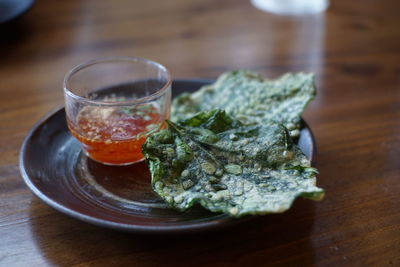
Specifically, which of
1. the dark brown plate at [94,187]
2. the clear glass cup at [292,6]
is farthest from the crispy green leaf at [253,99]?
the clear glass cup at [292,6]

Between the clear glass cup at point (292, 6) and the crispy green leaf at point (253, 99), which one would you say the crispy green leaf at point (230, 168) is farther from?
the clear glass cup at point (292, 6)

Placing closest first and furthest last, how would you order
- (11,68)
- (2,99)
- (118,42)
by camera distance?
(2,99)
(11,68)
(118,42)

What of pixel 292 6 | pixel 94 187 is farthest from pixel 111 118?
pixel 292 6

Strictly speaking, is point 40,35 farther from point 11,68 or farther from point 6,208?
point 6,208

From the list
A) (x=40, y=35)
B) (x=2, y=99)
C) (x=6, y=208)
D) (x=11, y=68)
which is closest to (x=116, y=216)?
(x=6, y=208)

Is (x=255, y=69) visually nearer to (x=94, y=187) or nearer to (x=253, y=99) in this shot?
(x=253, y=99)

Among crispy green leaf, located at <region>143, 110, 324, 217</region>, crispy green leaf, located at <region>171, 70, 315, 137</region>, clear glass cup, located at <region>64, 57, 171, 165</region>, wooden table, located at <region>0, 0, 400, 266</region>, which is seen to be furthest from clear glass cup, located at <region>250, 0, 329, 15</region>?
crispy green leaf, located at <region>143, 110, 324, 217</region>

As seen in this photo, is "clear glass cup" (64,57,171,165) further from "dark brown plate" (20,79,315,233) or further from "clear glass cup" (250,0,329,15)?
"clear glass cup" (250,0,329,15)
